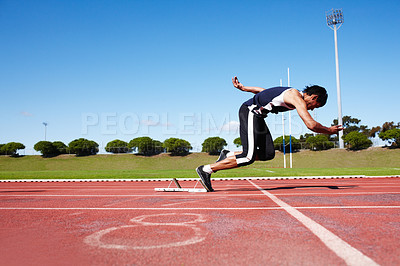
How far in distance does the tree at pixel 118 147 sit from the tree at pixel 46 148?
1069 cm

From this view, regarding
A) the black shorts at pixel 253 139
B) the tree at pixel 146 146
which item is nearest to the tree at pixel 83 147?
the tree at pixel 146 146

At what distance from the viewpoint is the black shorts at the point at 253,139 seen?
5.99m

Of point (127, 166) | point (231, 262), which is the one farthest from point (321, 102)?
point (127, 166)

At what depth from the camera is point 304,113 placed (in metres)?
4.88

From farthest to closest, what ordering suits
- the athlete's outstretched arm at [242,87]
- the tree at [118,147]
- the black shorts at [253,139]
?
the tree at [118,147], the athlete's outstretched arm at [242,87], the black shorts at [253,139]

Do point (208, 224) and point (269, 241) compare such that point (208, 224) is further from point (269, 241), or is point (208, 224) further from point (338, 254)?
point (338, 254)

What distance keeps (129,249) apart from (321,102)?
3971 millimetres

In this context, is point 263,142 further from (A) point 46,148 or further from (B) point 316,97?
(A) point 46,148

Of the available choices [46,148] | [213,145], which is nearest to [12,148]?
[46,148]

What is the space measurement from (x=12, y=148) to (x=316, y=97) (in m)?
75.8

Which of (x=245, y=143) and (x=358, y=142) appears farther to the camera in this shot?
(x=358, y=142)

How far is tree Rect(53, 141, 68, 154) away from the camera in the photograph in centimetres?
6869

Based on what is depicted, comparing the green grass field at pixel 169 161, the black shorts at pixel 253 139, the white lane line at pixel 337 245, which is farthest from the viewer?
the green grass field at pixel 169 161

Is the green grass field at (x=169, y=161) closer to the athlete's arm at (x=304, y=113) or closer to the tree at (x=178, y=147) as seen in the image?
the tree at (x=178, y=147)
